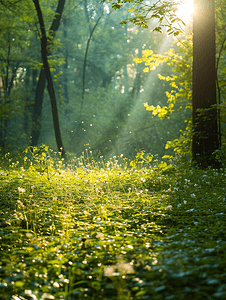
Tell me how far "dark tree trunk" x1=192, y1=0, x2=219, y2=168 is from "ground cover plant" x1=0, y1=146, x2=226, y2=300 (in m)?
2.20

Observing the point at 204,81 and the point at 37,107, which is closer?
the point at 204,81

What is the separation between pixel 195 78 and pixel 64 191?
4.72 m

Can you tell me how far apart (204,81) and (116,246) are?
232 inches

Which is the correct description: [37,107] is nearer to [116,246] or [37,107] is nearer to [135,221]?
[135,221]

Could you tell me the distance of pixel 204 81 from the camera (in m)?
7.81

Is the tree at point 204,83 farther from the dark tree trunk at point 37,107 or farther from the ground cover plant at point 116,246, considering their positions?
the dark tree trunk at point 37,107

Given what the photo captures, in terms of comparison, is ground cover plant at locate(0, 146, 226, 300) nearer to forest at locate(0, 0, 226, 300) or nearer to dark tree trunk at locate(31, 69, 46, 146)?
forest at locate(0, 0, 226, 300)

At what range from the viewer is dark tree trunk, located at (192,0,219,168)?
7.63 metres

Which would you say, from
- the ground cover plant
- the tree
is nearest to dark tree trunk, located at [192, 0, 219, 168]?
the tree

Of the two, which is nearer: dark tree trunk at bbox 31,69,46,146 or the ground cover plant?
the ground cover plant

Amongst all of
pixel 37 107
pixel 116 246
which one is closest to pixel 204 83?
pixel 116 246

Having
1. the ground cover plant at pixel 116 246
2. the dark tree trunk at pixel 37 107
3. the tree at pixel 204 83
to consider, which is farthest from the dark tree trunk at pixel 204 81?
the dark tree trunk at pixel 37 107

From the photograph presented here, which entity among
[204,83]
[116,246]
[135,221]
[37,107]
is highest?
[37,107]

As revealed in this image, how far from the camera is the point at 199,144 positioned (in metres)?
7.72
